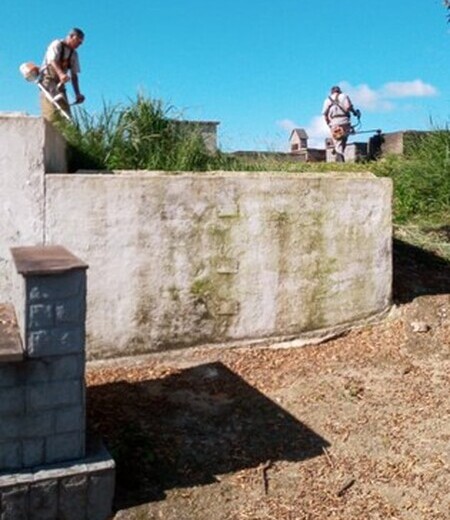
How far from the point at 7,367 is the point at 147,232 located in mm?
1878

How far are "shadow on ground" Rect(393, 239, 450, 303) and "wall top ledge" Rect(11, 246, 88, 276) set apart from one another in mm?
3321

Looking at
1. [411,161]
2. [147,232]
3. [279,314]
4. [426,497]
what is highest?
[411,161]

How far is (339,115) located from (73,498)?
36.9ft

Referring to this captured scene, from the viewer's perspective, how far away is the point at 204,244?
5.11 meters

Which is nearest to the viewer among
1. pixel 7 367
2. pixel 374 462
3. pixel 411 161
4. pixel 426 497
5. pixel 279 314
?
pixel 7 367

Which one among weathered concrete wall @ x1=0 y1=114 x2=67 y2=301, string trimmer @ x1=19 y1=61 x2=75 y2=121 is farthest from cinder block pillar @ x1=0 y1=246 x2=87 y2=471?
string trimmer @ x1=19 y1=61 x2=75 y2=121

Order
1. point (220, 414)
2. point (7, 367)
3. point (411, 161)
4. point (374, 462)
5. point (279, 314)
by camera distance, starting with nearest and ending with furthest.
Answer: point (7, 367)
point (374, 462)
point (220, 414)
point (279, 314)
point (411, 161)

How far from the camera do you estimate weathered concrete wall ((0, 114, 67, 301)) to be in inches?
179

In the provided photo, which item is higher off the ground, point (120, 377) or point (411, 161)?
point (411, 161)

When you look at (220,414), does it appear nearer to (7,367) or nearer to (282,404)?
(282,404)

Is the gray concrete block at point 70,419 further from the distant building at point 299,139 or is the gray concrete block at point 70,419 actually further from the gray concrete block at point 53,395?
the distant building at point 299,139

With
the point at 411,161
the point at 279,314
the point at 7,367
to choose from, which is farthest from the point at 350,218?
the point at 411,161

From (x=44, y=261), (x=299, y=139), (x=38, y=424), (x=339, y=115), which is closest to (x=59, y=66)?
(x=44, y=261)

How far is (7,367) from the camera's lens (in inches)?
129
